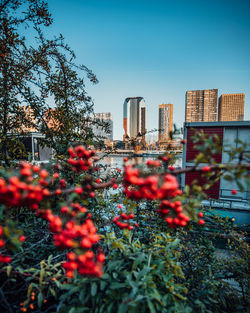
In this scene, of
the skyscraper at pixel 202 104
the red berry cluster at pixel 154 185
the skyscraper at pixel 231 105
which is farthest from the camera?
the skyscraper at pixel 202 104

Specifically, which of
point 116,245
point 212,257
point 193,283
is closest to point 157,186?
point 116,245

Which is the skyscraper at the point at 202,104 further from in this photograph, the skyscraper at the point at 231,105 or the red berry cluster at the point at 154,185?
the red berry cluster at the point at 154,185

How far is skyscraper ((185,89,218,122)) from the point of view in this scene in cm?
5291

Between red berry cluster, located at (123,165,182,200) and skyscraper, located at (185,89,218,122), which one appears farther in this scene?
skyscraper, located at (185,89,218,122)

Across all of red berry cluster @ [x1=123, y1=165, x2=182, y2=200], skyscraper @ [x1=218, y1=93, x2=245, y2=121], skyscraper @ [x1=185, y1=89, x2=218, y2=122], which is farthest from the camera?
skyscraper @ [x1=185, y1=89, x2=218, y2=122]

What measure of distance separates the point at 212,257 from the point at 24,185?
226 cm

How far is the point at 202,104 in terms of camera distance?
5447 centimetres

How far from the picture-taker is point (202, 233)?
215 centimetres

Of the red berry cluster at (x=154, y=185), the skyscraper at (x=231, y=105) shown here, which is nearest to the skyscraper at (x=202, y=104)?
the skyscraper at (x=231, y=105)

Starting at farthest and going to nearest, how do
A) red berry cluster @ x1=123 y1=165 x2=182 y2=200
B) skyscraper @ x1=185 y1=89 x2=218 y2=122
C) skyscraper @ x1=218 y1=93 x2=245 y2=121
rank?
skyscraper @ x1=185 y1=89 x2=218 y2=122
skyscraper @ x1=218 y1=93 x2=245 y2=121
red berry cluster @ x1=123 y1=165 x2=182 y2=200

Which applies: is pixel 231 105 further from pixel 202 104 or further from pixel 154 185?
pixel 154 185

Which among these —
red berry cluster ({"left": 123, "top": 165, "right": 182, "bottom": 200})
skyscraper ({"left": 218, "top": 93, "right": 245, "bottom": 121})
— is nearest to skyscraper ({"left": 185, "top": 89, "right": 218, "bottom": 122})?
skyscraper ({"left": 218, "top": 93, "right": 245, "bottom": 121})

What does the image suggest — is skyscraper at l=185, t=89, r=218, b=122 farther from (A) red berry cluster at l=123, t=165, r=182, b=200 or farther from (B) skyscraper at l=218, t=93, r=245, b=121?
(A) red berry cluster at l=123, t=165, r=182, b=200

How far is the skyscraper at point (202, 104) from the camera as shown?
52.9m
